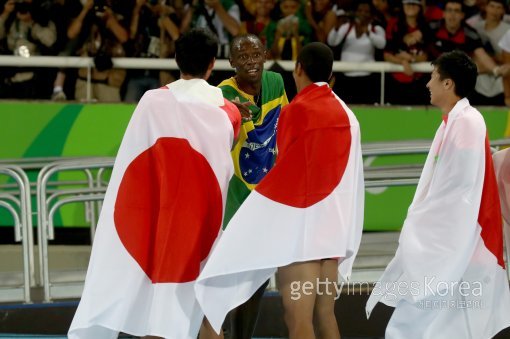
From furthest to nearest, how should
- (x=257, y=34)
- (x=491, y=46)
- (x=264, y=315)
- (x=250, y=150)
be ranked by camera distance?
(x=491, y=46), (x=257, y=34), (x=264, y=315), (x=250, y=150)

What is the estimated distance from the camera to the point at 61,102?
12.1 metres

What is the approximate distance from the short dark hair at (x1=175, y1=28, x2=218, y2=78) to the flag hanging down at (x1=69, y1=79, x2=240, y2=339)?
0.34 ft

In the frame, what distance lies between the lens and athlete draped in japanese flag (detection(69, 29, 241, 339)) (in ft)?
22.8

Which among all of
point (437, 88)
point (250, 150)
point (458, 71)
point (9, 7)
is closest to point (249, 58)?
point (250, 150)

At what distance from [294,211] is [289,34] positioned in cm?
564

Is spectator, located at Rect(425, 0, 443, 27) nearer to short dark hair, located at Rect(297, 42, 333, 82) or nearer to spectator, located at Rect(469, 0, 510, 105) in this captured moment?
spectator, located at Rect(469, 0, 510, 105)

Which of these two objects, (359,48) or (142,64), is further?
(359,48)

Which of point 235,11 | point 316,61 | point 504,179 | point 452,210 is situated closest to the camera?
point 316,61

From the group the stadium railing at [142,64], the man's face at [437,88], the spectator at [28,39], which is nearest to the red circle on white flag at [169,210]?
the man's face at [437,88]

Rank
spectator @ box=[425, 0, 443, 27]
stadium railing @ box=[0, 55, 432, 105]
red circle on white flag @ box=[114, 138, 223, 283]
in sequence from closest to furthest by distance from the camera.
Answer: red circle on white flag @ box=[114, 138, 223, 283] < stadium railing @ box=[0, 55, 432, 105] < spectator @ box=[425, 0, 443, 27]

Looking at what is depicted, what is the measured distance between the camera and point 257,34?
495 inches

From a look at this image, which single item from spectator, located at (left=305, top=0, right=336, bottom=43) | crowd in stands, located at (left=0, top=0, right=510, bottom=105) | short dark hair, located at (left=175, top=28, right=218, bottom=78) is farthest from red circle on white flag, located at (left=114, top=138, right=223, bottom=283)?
spectator, located at (left=305, top=0, right=336, bottom=43)

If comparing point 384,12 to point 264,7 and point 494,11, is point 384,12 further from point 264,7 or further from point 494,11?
point 264,7

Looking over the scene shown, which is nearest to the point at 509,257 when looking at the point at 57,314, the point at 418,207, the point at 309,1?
the point at 418,207
